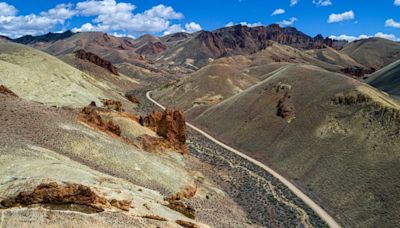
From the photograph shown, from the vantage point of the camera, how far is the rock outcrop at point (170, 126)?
7081 cm

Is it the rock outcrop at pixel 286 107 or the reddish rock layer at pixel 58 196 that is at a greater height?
the rock outcrop at pixel 286 107

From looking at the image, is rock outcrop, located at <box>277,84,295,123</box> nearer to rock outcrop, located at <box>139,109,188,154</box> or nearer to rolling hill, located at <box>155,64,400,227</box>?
rolling hill, located at <box>155,64,400,227</box>

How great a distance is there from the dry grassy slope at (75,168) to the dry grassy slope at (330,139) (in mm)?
17985

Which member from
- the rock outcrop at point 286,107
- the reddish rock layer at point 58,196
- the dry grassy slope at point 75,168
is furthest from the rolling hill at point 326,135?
the reddish rock layer at point 58,196

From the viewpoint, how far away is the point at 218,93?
136 meters

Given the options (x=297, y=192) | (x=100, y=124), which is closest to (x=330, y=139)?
(x=297, y=192)

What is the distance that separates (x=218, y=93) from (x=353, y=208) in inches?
3440

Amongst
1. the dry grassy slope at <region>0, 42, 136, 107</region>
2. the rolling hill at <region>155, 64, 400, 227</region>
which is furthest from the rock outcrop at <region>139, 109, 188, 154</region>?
the dry grassy slope at <region>0, 42, 136, 107</region>

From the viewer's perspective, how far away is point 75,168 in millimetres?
39438

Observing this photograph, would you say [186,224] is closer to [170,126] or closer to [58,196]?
[58,196]

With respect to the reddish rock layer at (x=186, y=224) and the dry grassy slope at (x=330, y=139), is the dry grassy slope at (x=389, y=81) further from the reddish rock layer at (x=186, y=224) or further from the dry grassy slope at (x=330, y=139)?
the reddish rock layer at (x=186, y=224)

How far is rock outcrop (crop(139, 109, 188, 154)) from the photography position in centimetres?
7081

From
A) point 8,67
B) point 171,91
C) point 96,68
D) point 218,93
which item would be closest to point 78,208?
point 8,67

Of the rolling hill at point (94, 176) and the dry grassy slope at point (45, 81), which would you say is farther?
the dry grassy slope at point (45, 81)
